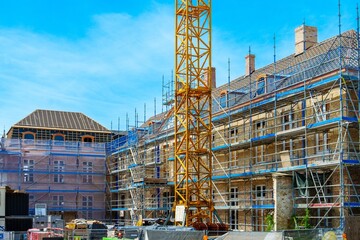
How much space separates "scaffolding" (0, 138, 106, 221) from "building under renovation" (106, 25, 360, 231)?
1156 centimetres

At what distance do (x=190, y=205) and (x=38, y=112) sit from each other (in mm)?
28040

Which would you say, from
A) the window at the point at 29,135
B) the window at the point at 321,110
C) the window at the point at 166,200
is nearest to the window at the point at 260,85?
→ the window at the point at 321,110

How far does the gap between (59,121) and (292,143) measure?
1280 inches

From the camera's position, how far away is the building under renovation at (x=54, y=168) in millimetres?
48625

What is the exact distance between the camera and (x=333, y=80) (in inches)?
1018

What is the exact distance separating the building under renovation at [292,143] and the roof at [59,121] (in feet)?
55.1

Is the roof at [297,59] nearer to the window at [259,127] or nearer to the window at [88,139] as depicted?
the window at [259,127]

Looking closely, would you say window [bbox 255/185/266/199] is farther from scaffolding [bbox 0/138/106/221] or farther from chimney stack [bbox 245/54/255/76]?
scaffolding [bbox 0/138/106/221]

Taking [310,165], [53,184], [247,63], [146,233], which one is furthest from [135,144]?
[146,233]

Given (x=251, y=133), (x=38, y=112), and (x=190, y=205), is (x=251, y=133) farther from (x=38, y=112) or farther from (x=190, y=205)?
(x=38, y=112)

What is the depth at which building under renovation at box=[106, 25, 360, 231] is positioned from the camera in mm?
25953

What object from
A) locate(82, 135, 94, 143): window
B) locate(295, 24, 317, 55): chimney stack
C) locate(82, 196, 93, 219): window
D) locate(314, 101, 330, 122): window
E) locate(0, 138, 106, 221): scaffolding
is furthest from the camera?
locate(82, 135, 94, 143): window

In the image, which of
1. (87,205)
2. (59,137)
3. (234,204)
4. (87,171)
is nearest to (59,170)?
(87,171)

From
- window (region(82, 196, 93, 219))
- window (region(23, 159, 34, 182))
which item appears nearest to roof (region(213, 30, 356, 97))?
window (region(82, 196, 93, 219))
